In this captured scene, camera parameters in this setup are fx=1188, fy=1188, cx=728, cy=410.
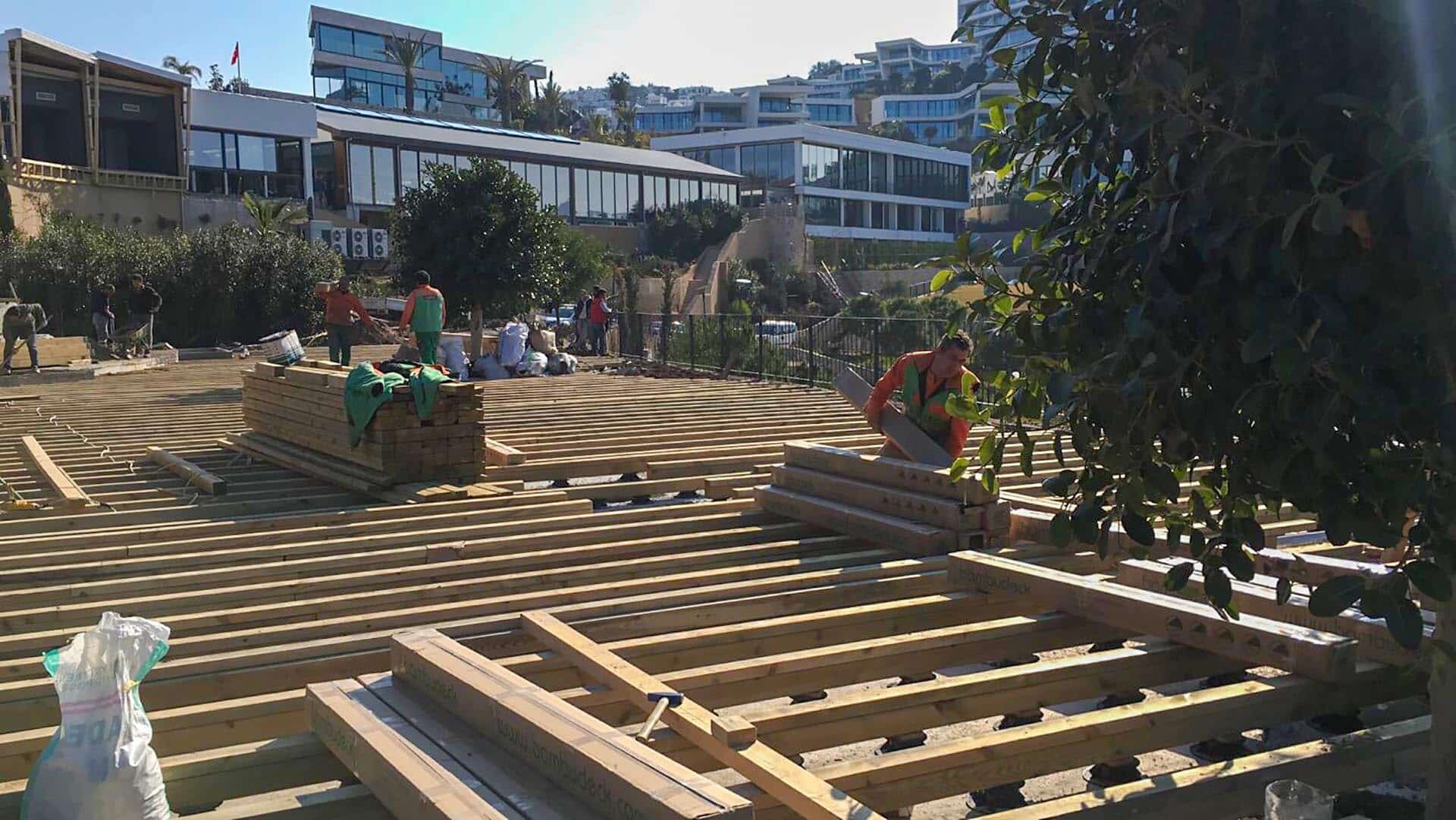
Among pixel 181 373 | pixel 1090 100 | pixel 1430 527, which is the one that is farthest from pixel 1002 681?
pixel 181 373

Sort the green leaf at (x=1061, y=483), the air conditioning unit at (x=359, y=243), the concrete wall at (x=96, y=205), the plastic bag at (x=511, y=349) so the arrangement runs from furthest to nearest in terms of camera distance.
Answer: the air conditioning unit at (x=359, y=243)
the concrete wall at (x=96, y=205)
the plastic bag at (x=511, y=349)
the green leaf at (x=1061, y=483)

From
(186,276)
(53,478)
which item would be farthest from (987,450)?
(186,276)

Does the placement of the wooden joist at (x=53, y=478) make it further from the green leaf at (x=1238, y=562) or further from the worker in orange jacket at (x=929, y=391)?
the green leaf at (x=1238, y=562)

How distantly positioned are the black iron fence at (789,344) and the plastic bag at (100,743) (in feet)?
36.7

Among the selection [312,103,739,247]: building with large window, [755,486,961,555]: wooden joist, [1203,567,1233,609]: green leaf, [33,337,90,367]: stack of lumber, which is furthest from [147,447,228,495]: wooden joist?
[312,103,739,247]: building with large window

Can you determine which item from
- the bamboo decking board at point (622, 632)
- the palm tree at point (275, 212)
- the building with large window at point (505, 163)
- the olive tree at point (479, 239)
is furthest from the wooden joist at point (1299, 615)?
the building with large window at point (505, 163)

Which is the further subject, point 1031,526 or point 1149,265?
point 1031,526

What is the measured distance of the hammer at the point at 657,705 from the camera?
123 inches

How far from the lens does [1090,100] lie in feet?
8.00

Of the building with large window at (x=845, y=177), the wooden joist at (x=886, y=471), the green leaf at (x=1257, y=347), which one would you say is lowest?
the wooden joist at (x=886, y=471)

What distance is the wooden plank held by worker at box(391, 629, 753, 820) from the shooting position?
2.43 m

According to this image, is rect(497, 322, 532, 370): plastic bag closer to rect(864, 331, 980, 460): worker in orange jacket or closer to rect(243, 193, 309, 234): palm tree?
rect(864, 331, 980, 460): worker in orange jacket

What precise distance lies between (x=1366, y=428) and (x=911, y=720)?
171 cm

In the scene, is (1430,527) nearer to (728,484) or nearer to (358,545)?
(358,545)
